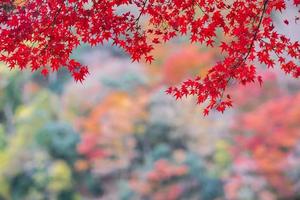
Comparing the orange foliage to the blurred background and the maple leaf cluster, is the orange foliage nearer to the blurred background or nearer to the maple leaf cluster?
the blurred background

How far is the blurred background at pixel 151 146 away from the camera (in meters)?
20.0

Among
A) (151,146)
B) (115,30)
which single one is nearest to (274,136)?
(151,146)

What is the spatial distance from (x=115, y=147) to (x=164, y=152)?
1.99 metres

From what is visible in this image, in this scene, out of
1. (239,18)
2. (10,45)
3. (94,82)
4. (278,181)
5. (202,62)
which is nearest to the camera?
(10,45)

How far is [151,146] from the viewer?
23156 millimetres

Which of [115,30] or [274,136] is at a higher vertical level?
[274,136]

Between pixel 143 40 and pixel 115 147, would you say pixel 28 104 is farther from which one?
pixel 143 40

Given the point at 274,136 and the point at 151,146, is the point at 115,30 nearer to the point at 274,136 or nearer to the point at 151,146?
the point at 274,136

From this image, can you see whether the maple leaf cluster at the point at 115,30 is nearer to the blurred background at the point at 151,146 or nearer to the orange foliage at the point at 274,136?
the blurred background at the point at 151,146

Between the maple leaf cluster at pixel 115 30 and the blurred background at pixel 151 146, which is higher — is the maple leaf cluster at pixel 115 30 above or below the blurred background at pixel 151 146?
below

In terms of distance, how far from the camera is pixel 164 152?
71.4 ft

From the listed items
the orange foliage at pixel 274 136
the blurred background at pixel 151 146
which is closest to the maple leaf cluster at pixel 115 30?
the blurred background at pixel 151 146

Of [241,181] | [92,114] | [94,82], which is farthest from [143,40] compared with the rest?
[94,82]

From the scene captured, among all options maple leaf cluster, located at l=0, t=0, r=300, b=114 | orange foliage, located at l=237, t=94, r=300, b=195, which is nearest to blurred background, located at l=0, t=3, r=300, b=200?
orange foliage, located at l=237, t=94, r=300, b=195
